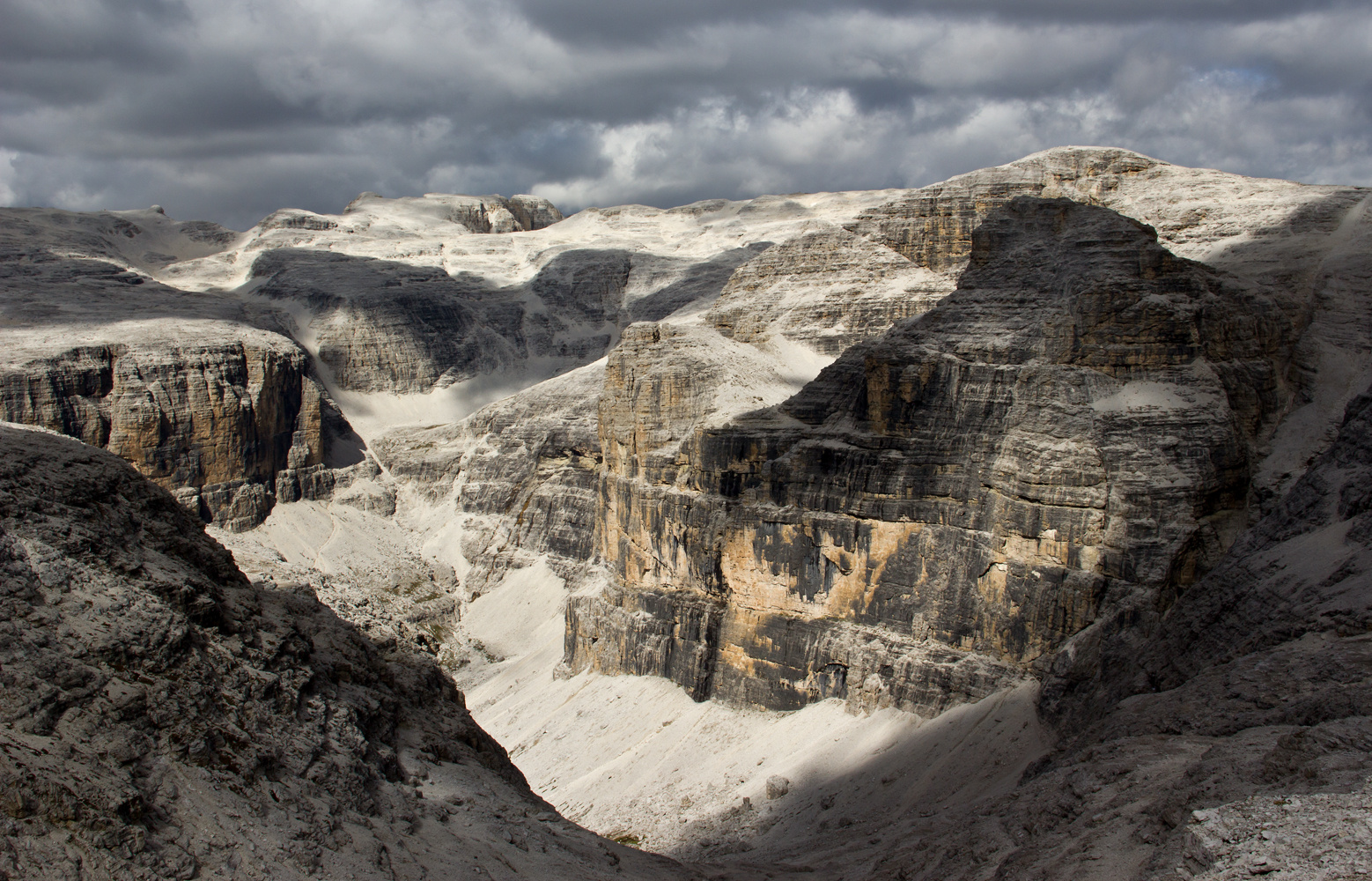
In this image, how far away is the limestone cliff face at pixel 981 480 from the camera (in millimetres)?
38281

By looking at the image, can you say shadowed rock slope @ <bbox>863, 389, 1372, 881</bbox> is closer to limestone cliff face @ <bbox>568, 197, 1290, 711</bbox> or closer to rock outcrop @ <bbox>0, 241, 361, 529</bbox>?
limestone cliff face @ <bbox>568, 197, 1290, 711</bbox>

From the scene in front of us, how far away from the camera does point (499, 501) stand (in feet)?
307

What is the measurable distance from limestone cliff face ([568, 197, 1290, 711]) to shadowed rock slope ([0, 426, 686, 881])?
2736 centimetres

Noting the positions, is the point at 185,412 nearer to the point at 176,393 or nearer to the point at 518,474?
the point at 176,393

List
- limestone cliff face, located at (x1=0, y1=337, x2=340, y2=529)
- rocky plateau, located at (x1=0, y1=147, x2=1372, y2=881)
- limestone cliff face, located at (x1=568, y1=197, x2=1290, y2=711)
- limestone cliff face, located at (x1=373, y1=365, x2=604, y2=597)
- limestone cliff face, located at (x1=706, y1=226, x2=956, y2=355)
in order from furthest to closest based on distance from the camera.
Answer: limestone cliff face, located at (x1=373, y1=365, x2=604, y2=597), limestone cliff face, located at (x1=0, y1=337, x2=340, y2=529), limestone cliff face, located at (x1=706, y1=226, x2=956, y2=355), limestone cliff face, located at (x1=568, y1=197, x2=1290, y2=711), rocky plateau, located at (x1=0, y1=147, x2=1372, y2=881)

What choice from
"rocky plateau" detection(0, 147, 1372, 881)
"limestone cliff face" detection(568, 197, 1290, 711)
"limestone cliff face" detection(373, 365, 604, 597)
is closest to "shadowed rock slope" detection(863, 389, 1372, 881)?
"rocky plateau" detection(0, 147, 1372, 881)

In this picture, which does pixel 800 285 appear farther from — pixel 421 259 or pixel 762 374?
pixel 421 259

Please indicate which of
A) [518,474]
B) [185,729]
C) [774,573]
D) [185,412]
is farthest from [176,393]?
[185,729]

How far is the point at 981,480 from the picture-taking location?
42.8 metres

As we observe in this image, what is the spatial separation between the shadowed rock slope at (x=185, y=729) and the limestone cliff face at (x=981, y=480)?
1077 inches

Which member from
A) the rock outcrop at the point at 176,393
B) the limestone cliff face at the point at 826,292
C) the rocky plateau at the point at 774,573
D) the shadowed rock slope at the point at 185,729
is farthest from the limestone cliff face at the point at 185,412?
the shadowed rock slope at the point at 185,729

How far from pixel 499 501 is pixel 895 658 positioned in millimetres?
56723

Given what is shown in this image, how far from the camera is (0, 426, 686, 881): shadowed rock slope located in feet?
37.3

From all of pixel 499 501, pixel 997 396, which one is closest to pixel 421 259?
pixel 499 501
